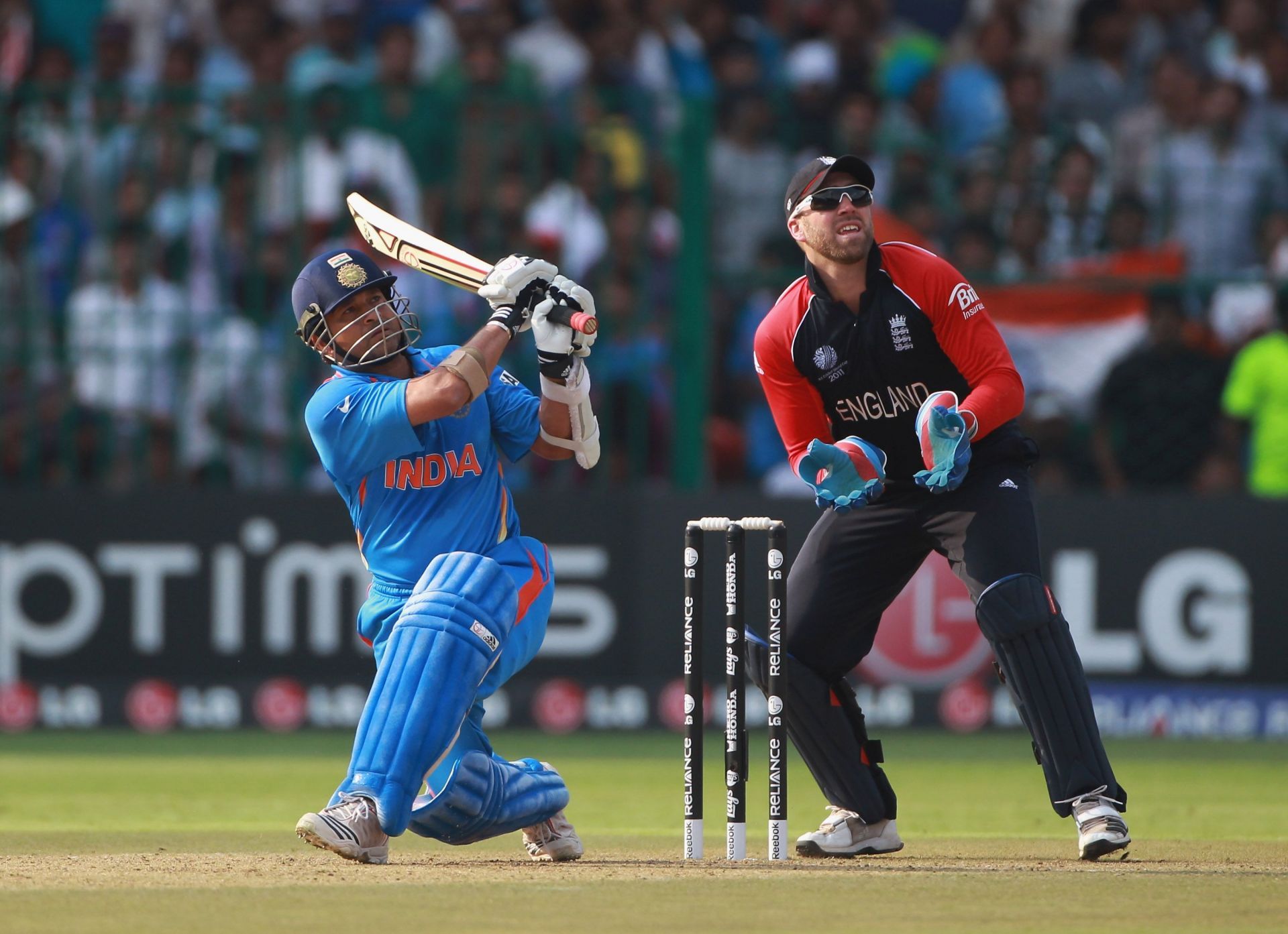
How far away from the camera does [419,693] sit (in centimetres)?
552

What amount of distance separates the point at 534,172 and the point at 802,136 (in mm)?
1524

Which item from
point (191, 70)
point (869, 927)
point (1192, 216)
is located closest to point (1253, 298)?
point (1192, 216)

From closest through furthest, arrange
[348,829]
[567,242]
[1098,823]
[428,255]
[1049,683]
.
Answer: [348,829] < [1098,823] < [1049,683] < [428,255] < [567,242]

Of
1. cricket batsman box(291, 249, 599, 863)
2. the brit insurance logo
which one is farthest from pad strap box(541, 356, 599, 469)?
the brit insurance logo

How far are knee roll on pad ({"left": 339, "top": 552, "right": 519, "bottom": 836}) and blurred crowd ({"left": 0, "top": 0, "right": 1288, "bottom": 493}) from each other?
203 inches

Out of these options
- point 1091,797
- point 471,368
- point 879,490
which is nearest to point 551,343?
point 471,368

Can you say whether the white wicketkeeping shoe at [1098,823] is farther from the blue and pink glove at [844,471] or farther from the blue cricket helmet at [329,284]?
the blue cricket helmet at [329,284]

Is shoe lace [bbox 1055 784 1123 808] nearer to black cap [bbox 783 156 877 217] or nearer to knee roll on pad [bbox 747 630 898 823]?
knee roll on pad [bbox 747 630 898 823]

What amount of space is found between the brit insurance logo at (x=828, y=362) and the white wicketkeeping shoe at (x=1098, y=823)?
144 centimetres

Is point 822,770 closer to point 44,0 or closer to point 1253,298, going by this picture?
point 1253,298

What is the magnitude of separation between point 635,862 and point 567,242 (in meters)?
5.61

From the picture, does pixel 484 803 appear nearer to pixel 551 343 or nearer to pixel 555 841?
pixel 555 841

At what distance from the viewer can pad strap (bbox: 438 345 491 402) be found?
18.3ft

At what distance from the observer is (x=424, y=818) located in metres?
5.65
